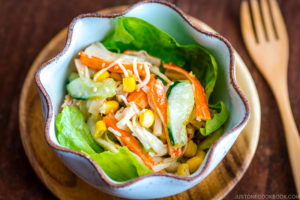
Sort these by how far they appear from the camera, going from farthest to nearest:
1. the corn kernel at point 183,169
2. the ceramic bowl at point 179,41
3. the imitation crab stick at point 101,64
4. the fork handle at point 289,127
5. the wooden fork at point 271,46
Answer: the wooden fork at point 271,46 → the fork handle at point 289,127 → the imitation crab stick at point 101,64 → the corn kernel at point 183,169 → the ceramic bowl at point 179,41

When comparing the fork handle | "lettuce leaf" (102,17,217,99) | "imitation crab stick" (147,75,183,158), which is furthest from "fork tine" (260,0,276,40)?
"imitation crab stick" (147,75,183,158)

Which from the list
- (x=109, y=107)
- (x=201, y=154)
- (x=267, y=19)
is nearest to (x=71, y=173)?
(x=109, y=107)

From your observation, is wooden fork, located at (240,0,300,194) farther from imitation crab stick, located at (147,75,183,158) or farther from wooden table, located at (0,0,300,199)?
imitation crab stick, located at (147,75,183,158)

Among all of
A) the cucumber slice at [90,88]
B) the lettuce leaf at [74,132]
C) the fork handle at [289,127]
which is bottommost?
the fork handle at [289,127]

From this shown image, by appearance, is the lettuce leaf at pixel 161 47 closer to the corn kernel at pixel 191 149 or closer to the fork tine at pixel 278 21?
the corn kernel at pixel 191 149

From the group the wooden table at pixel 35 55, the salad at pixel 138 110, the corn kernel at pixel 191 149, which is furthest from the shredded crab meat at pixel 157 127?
the wooden table at pixel 35 55

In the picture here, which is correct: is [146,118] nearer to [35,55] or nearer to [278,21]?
[35,55]

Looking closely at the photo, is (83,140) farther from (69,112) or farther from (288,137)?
(288,137)
